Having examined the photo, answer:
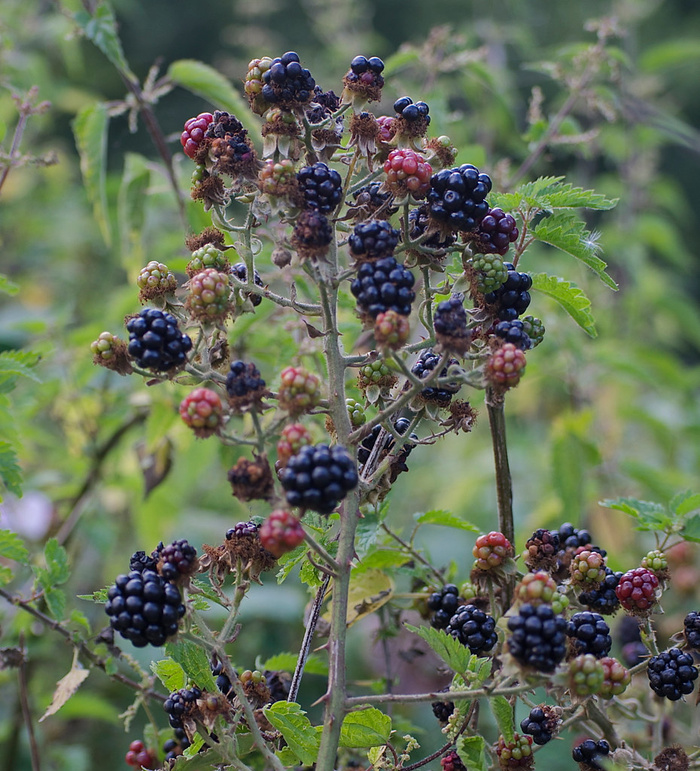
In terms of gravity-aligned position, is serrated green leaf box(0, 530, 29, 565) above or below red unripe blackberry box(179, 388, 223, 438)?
below

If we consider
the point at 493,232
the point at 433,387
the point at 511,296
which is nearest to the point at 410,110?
the point at 493,232

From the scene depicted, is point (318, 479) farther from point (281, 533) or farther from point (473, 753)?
point (473, 753)

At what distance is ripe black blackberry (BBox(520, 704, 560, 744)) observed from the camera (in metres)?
1.33

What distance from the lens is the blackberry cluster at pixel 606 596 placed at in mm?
1420

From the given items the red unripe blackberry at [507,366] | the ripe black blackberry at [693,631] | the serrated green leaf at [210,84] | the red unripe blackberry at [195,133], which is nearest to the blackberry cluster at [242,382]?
the red unripe blackberry at [507,366]

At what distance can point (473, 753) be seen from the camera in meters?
1.28

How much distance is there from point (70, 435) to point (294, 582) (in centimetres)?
202

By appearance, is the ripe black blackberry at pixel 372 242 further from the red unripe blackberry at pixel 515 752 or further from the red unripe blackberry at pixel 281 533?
the red unripe blackberry at pixel 515 752

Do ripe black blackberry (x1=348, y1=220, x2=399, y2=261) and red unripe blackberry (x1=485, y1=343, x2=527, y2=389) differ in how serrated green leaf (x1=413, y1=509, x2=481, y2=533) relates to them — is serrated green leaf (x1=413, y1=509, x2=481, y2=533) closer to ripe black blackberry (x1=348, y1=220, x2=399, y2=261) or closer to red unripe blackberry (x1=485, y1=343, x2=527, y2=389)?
red unripe blackberry (x1=485, y1=343, x2=527, y2=389)

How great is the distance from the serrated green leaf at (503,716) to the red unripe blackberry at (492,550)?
0.23m

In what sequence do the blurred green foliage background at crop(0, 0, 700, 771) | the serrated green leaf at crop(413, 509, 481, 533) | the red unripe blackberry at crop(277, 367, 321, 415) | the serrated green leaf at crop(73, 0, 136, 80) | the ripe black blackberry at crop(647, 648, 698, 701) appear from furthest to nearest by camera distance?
1. the blurred green foliage background at crop(0, 0, 700, 771)
2. the serrated green leaf at crop(73, 0, 136, 80)
3. the serrated green leaf at crop(413, 509, 481, 533)
4. the ripe black blackberry at crop(647, 648, 698, 701)
5. the red unripe blackberry at crop(277, 367, 321, 415)

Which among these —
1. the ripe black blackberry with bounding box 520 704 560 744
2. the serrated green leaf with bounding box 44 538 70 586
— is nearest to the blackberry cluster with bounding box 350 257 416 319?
the ripe black blackberry with bounding box 520 704 560 744

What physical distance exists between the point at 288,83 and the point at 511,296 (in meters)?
0.53

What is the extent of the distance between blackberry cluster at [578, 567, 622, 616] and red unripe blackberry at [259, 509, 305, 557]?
676 mm
